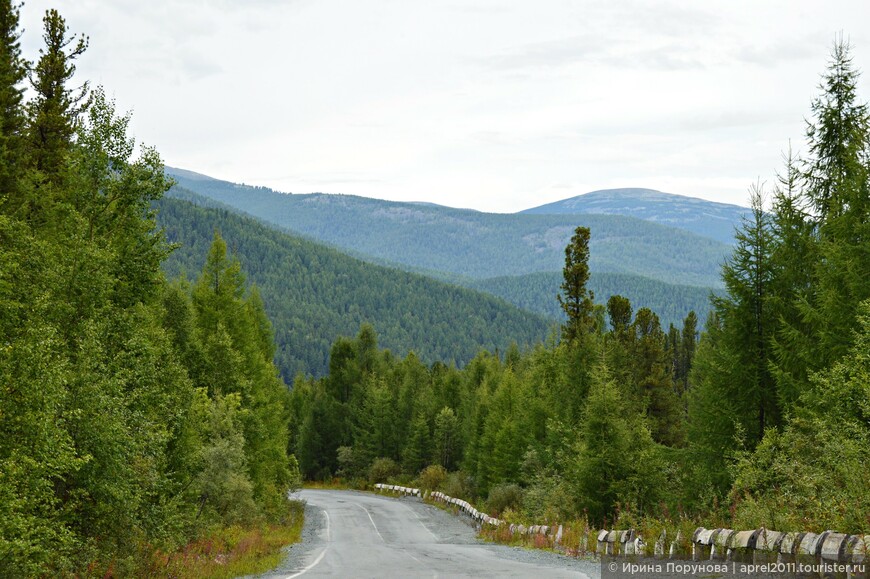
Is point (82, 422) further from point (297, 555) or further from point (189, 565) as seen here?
point (297, 555)

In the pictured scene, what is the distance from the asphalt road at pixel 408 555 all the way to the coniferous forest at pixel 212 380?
2.96m

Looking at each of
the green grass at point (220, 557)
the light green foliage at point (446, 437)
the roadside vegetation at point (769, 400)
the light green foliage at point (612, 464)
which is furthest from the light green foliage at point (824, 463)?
the light green foliage at point (446, 437)

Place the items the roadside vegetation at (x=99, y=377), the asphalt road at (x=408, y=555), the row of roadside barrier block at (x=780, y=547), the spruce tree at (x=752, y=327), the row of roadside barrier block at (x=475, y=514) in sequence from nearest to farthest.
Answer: the row of roadside barrier block at (x=780, y=547)
the roadside vegetation at (x=99, y=377)
the asphalt road at (x=408, y=555)
the spruce tree at (x=752, y=327)
the row of roadside barrier block at (x=475, y=514)

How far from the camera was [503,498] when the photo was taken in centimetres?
4559

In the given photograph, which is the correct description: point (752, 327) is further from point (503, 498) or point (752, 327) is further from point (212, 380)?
point (212, 380)

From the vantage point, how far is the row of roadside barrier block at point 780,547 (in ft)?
36.1

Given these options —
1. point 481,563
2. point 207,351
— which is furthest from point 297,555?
point 207,351

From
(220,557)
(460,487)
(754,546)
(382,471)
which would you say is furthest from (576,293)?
(382,471)

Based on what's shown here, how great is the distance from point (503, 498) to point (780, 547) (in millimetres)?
33720

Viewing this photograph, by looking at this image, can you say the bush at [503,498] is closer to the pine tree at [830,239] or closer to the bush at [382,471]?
the pine tree at [830,239]

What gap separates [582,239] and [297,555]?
32305 mm

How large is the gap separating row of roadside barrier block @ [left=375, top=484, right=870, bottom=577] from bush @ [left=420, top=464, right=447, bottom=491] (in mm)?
49099

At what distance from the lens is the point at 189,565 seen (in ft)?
65.7

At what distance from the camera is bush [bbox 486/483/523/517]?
44875 mm
